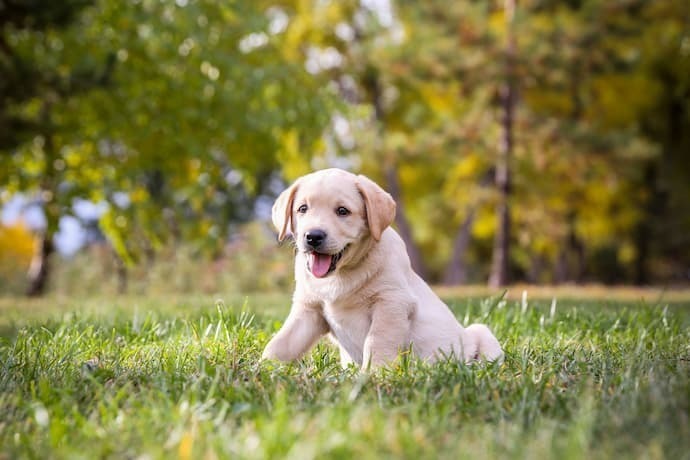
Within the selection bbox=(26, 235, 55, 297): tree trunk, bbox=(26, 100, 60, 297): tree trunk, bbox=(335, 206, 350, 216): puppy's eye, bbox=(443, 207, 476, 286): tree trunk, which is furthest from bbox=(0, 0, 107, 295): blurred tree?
bbox=(443, 207, 476, 286): tree trunk

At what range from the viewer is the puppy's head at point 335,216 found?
3.40 metres

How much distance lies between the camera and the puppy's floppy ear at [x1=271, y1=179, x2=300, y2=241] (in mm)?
3648

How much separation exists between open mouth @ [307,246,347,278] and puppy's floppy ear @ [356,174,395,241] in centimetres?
17

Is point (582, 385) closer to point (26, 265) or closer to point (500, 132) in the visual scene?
point (500, 132)

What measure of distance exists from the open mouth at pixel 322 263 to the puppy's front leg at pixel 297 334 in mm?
222

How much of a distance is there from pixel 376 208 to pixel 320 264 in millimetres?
364

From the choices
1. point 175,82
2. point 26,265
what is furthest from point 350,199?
point 26,265

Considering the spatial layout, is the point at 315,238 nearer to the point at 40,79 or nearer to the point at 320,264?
the point at 320,264

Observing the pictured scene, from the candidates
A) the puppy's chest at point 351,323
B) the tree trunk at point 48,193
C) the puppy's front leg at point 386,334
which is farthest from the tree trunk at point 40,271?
the puppy's front leg at point 386,334

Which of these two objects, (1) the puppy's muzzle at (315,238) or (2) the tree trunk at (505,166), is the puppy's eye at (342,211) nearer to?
(1) the puppy's muzzle at (315,238)

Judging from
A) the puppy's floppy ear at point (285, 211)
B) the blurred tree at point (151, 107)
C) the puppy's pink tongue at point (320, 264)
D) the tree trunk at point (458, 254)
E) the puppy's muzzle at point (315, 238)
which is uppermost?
the blurred tree at point (151, 107)

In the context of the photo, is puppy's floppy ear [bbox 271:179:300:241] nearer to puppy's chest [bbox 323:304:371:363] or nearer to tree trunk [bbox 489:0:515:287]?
puppy's chest [bbox 323:304:371:363]

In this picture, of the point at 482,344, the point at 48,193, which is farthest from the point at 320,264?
the point at 48,193

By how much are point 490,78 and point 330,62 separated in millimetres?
8118
